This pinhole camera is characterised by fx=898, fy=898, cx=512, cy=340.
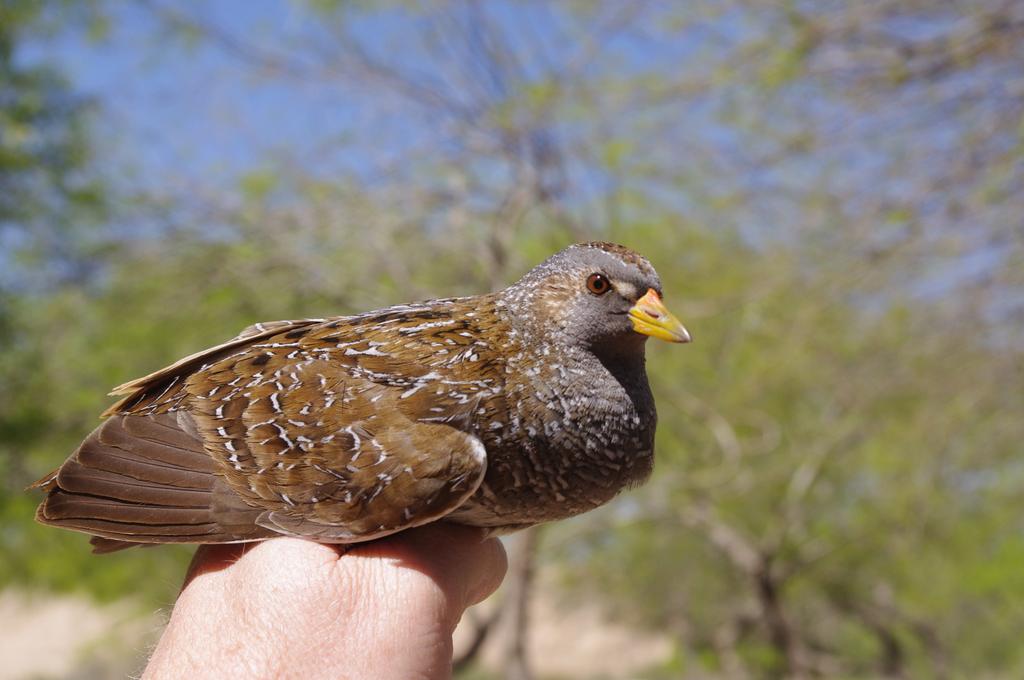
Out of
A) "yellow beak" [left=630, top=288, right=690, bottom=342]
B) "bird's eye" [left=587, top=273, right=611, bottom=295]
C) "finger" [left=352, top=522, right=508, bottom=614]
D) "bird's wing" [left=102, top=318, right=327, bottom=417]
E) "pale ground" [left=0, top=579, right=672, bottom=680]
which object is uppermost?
"bird's wing" [left=102, top=318, right=327, bottom=417]

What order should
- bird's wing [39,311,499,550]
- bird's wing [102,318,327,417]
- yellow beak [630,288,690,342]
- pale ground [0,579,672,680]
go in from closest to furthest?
bird's wing [39,311,499,550] → yellow beak [630,288,690,342] → bird's wing [102,318,327,417] → pale ground [0,579,672,680]

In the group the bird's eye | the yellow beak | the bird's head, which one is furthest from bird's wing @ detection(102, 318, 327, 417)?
the yellow beak

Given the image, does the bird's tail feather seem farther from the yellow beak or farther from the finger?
the yellow beak

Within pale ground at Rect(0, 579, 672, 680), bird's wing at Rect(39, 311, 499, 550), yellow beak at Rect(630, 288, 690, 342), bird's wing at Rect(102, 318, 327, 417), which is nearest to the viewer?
bird's wing at Rect(39, 311, 499, 550)

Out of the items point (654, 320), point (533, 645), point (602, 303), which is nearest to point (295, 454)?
point (602, 303)

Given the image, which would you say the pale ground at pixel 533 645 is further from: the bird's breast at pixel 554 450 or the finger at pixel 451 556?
A: the bird's breast at pixel 554 450

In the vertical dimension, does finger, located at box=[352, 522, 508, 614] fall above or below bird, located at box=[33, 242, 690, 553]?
below

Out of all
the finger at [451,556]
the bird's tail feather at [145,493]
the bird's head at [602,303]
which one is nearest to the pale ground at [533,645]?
the finger at [451,556]
